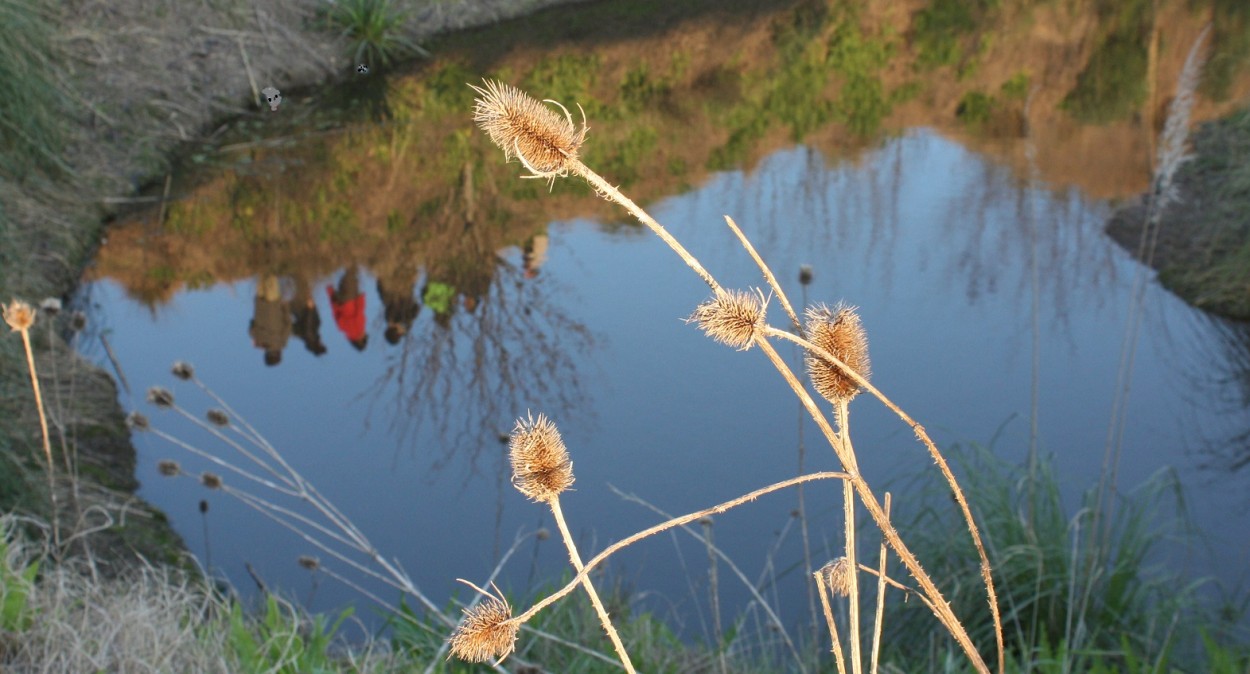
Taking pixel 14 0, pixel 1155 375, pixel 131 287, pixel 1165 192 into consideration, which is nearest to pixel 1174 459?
pixel 1155 375

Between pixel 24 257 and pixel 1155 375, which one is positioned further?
pixel 24 257

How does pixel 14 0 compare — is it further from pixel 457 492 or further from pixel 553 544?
pixel 553 544

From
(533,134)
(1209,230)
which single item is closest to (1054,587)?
(533,134)

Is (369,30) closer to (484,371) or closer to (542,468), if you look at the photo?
(484,371)

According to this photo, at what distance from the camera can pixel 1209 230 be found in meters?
6.14

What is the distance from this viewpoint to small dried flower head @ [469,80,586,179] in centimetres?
77

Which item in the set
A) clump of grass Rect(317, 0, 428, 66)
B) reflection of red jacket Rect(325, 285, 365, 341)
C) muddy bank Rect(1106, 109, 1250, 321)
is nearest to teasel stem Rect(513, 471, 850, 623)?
reflection of red jacket Rect(325, 285, 365, 341)

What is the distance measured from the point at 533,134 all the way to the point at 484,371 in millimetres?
4213

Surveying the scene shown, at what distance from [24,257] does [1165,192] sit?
4697 millimetres

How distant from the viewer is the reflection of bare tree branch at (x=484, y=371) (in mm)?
4602

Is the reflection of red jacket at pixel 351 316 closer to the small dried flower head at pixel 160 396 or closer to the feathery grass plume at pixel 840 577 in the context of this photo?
the small dried flower head at pixel 160 396

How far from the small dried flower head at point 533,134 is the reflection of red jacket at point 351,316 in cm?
470

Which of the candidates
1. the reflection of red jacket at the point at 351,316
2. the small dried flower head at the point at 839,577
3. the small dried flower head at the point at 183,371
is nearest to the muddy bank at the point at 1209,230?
the reflection of red jacket at the point at 351,316

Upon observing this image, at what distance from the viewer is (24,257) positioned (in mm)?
5449
